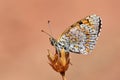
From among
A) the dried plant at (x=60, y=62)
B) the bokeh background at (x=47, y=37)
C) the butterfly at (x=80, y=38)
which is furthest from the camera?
the bokeh background at (x=47, y=37)

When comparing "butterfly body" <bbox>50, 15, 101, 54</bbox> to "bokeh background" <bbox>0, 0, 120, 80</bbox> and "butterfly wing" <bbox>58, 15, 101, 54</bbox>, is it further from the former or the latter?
"bokeh background" <bbox>0, 0, 120, 80</bbox>

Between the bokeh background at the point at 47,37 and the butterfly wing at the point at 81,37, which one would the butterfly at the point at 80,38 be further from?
the bokeh background at the point at 47,37

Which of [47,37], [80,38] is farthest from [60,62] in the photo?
[47,37]

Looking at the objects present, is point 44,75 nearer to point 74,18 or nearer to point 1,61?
point 1,61

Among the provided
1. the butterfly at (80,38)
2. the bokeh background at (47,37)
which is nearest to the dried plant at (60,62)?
the butterfly at (80,38)

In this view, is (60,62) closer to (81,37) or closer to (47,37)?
(81,37)

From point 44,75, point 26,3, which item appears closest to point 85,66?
point 44,75
